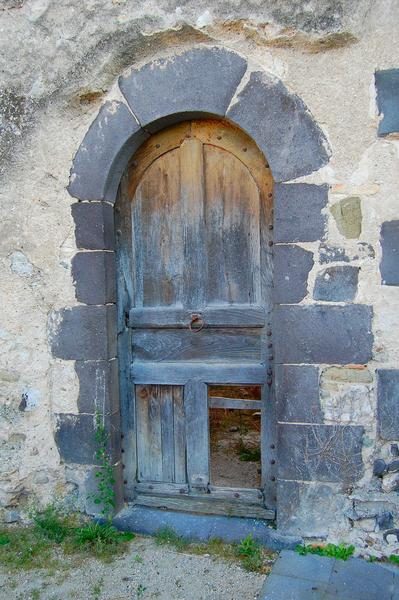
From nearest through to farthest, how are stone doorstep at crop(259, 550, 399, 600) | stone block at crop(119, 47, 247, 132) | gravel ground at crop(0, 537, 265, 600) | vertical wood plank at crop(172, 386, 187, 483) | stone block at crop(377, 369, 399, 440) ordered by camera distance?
stone doorstep at crop(259, 550, 399, 600) → gravel ground at crop(0, 537, 265, 600) → stone block at crop(377, 369, 399, 440) → stone block at crop(119, 47, 247, 132) → vertical wood plank at crop(172, 386, 187, 483)

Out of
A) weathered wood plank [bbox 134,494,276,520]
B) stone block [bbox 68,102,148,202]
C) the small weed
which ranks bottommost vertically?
A: the small weed

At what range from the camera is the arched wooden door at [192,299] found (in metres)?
2.80

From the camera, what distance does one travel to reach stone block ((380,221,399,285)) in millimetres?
2436

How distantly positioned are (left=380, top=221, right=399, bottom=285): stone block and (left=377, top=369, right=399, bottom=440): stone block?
451 millimetres

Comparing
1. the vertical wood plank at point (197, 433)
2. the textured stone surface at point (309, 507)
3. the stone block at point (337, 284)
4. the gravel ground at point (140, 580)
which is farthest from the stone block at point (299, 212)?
the gravel ground at point (140, 580)

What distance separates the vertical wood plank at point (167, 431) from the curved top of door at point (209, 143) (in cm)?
118

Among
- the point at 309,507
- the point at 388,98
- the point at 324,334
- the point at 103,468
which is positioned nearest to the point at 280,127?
the point at 388,98

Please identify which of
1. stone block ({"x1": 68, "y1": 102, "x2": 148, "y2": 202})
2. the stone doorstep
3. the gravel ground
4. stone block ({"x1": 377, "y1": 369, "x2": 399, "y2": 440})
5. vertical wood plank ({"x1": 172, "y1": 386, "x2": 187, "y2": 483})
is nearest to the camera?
the stone doorstep

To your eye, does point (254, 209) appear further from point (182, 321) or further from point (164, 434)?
point (164, 434)

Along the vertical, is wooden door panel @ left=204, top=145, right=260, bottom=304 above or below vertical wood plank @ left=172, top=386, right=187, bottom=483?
above

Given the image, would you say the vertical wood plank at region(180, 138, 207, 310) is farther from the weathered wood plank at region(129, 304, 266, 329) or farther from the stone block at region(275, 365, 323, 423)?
the stone block at region(275, 365, 323, 423)

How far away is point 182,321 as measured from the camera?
2.89m

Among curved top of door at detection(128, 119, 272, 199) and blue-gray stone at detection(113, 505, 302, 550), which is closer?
blue-gray stone at detection(113, 505, 302, 550)

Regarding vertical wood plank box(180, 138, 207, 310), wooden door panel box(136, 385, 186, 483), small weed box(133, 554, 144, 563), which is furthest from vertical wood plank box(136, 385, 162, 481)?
vertical wood plank box(180, 138, 207, 310)
